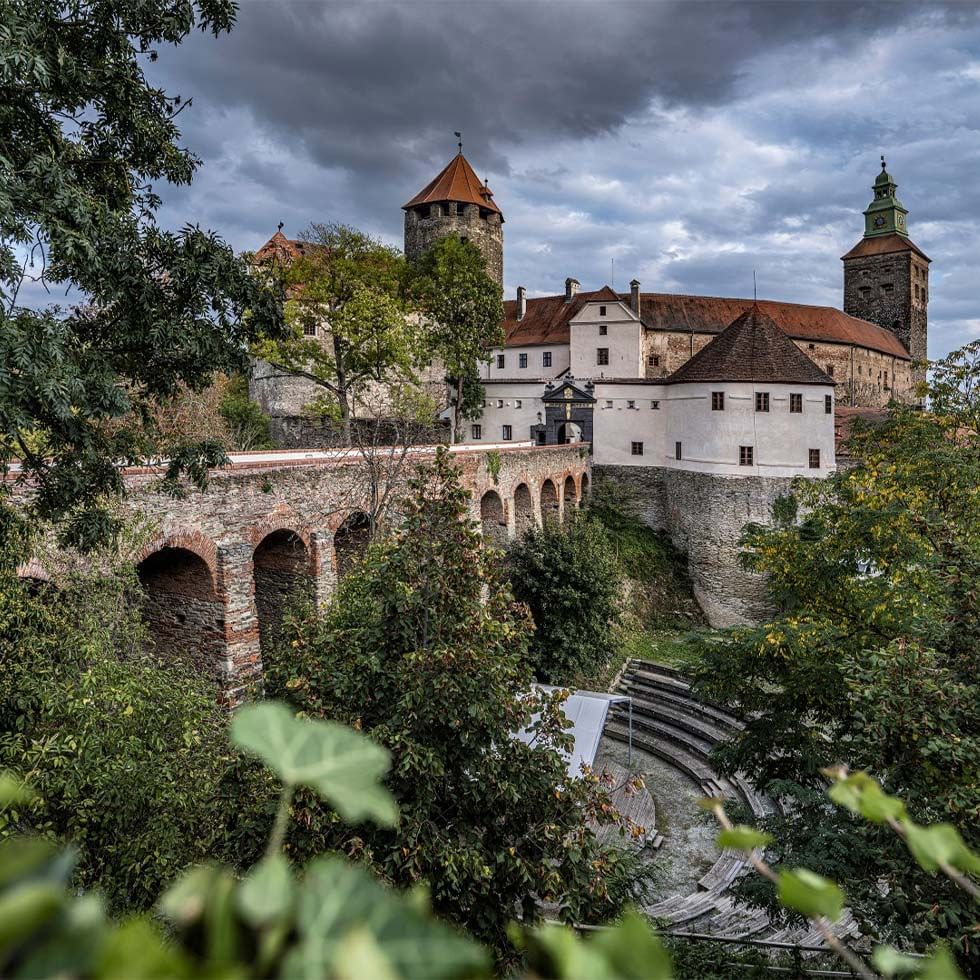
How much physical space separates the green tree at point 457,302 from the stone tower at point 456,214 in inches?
418

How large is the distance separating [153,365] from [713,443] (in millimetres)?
25189

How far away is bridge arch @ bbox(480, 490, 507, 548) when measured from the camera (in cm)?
2269

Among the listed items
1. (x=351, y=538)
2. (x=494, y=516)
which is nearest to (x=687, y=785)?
(x=494, y=516)

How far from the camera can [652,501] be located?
32875mm

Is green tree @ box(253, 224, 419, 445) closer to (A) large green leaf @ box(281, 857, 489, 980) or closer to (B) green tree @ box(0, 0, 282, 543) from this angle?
(B) green tree @ box(0, 0, 282, 543)

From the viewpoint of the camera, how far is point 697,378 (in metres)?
29.8

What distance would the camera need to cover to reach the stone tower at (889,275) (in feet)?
188

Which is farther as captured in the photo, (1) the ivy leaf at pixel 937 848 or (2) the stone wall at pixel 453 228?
(2) the stone wall at pixel 453 228

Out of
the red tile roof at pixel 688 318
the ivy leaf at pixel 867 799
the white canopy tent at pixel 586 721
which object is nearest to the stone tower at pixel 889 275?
the red tile roof at pixel 688 318

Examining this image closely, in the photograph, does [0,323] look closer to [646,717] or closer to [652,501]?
[646,717]

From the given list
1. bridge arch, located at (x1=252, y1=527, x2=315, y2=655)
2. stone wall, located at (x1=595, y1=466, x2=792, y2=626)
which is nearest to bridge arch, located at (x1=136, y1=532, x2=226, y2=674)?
bridge arch, located at (x1=252, y1=527, x2=315, y2=655)

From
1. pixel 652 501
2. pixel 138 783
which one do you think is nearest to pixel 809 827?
pixel 138 783

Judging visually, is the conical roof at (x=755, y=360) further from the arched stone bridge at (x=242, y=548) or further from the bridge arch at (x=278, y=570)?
the bridge arch at (x=278, y=570)

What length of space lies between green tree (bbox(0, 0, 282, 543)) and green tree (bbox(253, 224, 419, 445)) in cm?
1592
